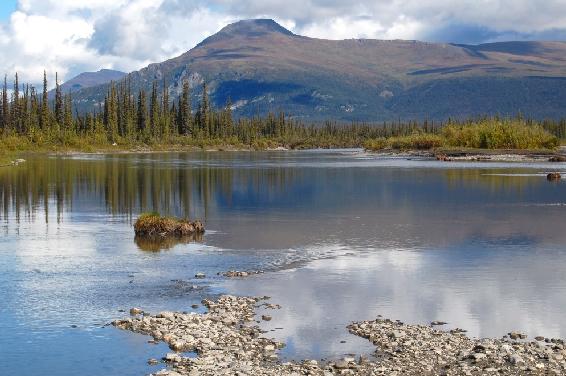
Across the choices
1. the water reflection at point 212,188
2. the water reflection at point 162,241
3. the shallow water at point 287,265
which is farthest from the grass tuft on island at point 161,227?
the water reflection at point 212,188

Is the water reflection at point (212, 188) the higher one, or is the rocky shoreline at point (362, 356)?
the water reflection at point (212, 188)

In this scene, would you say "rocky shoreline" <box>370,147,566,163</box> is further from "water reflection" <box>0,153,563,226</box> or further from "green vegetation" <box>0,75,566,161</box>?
"water reflection" <box>0,153,563,226</box>

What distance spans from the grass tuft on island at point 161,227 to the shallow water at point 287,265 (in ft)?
3.66

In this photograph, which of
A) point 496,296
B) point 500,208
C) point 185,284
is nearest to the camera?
point 496,296

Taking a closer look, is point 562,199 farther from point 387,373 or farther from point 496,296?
point 387,373

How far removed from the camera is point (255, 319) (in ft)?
63.7

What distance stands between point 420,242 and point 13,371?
20.3 metres

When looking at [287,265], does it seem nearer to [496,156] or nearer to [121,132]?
[496,156]

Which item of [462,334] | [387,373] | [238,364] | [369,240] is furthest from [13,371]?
[369,240]

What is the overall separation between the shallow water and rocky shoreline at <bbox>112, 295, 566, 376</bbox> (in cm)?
54

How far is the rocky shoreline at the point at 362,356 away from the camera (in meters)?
15.4

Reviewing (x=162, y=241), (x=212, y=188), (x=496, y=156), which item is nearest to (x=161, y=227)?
(x=162, y=241)

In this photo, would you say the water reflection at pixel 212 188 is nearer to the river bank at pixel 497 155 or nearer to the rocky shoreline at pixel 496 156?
the rocky shoreline at pixel 496 156

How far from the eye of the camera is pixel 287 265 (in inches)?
1069
